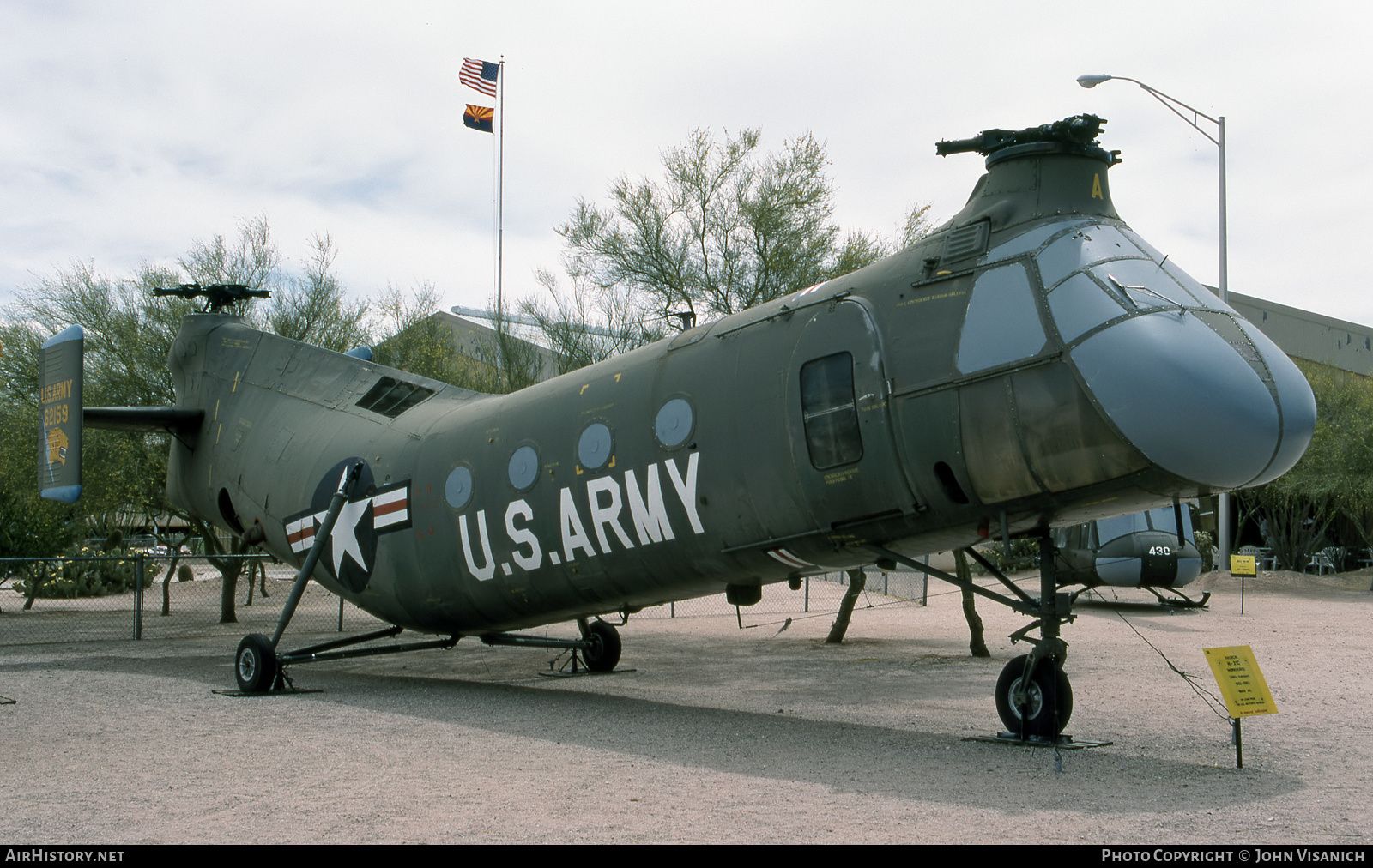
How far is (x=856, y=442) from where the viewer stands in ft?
26.2

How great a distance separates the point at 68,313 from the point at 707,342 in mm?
19730

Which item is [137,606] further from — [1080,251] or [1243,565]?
[1243,565]

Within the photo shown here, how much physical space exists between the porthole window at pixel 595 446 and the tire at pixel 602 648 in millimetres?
4316

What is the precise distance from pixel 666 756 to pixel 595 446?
3.13 metres

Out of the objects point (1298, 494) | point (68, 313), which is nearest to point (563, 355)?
point (68, 313)

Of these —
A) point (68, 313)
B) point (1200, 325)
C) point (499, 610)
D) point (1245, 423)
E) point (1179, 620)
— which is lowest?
point (1179, 620)

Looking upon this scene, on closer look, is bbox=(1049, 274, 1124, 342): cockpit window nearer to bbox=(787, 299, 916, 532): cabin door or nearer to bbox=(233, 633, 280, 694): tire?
bbox=(787, 299, 916, 532): cabin door

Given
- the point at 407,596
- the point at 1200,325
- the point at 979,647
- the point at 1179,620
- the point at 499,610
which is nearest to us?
the point at 1200,325

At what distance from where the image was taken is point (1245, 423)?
6523mm

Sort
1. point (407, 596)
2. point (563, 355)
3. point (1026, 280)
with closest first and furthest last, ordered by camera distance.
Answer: point (1026, 280), point (407, 596), point (563, 355)

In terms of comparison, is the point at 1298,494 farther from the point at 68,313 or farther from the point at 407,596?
the point at 68,313

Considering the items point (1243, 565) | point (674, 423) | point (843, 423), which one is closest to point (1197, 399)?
point (843, 423)

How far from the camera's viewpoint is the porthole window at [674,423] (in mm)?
9227

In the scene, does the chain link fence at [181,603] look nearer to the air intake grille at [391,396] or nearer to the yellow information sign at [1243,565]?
the air intake grille at [391,396]
